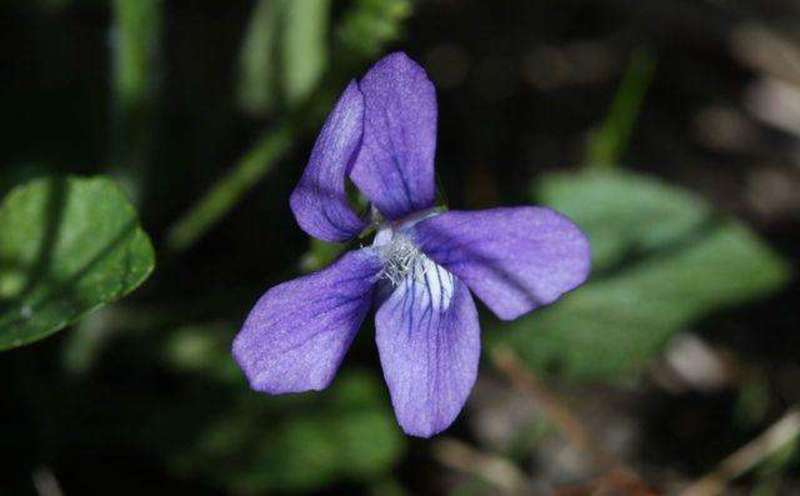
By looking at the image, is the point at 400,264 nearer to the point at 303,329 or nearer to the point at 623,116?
the point at 303,329

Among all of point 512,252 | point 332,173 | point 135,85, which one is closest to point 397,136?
point 332,173

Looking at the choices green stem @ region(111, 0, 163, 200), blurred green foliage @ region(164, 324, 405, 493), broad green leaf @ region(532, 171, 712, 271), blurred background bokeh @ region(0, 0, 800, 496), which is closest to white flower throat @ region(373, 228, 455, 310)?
blurred background bokeh @ region(0, 0, 800, 496)

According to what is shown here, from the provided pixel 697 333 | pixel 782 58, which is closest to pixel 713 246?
pixel 697 333

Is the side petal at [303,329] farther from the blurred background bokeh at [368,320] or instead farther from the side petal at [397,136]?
the blurred background bokeh at [368,320]

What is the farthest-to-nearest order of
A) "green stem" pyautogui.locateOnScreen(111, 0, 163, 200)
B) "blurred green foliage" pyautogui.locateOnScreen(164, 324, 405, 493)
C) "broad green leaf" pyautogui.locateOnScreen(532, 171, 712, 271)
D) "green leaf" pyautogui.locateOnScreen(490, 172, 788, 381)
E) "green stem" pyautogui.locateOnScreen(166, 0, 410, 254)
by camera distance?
"broad green leaf" pyautogui.locateOnScreen(532, 171, 712, 271), "green leaf" pyautogui.locateOnScreen(490, 172, 788, 381), "blurred green foliage" pyautogui.locateOnScreen(164, 324, 405, 493), "green stem" pyautogui.locateOnScreen(111, 0, 163, 200), "green stem" pyautogui.locateOnScreen(166, 0, 410, 254)

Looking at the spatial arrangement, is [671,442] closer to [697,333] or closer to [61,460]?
[697,333]

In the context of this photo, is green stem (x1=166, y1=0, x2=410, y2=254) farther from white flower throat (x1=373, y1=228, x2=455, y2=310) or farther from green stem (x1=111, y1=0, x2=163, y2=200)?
white flower throat (x1=373, y1=228, x2=455, y2=310)

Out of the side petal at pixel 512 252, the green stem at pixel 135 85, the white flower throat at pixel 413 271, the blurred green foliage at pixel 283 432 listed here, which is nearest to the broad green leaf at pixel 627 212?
the blurred green foliage at pixel 283 432
